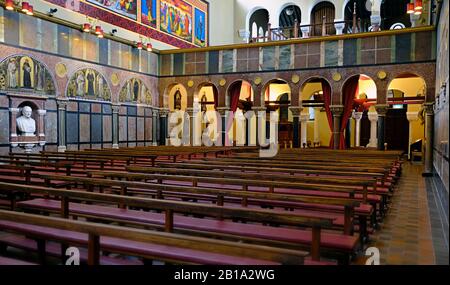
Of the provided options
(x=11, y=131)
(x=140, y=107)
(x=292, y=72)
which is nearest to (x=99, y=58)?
(x=140, y=107)

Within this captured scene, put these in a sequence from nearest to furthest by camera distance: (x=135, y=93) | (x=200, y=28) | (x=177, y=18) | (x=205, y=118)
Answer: (x=135, y=93)
(x=177, y=18)
(x=200, y=28)
(x=205, y=118)

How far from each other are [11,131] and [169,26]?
32.7ft

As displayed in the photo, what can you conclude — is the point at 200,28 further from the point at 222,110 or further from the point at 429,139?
the point at 429,139

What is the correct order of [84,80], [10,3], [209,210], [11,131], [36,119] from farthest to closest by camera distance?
[84,80], [36,119], [11,131], [10,3], [209,210]

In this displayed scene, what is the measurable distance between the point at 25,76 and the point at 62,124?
2148 mm

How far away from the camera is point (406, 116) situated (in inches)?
861

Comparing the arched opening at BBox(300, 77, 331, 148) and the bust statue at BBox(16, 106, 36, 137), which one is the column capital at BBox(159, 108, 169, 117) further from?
the arched opening at BBox(300, 77, 331, 148)


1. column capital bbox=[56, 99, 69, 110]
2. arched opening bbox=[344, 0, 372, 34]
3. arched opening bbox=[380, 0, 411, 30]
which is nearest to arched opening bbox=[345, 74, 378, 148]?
arched opening bbox=[344, 0, 372, 34]

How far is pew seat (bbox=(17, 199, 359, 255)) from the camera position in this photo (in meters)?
3.40

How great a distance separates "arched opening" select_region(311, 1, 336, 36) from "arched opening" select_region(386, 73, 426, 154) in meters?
5.09

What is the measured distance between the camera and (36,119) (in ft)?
42.5

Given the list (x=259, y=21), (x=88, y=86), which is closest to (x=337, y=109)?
(x=88, y=86)

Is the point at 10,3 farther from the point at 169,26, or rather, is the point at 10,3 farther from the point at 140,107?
the point at 169,26

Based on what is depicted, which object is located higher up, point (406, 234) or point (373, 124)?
point (373, 124)
